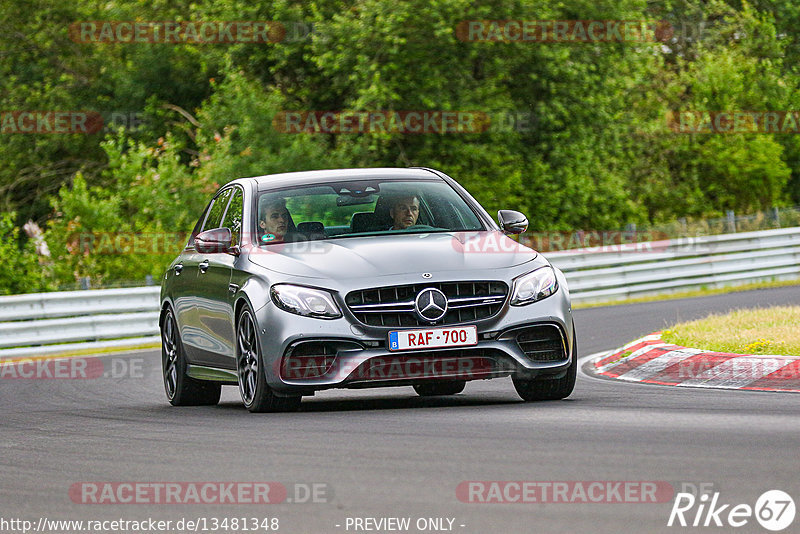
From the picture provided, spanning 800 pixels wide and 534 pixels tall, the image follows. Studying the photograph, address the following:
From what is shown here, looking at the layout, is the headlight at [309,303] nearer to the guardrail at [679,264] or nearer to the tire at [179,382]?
the tire at [179,382]

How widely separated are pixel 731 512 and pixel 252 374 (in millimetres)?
4661

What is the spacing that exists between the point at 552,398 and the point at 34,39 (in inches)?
1548

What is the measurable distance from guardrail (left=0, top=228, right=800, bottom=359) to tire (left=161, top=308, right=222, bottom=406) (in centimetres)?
864

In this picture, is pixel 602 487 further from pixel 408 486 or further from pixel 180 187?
pixel 180 187

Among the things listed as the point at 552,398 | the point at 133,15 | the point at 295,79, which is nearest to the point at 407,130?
the point at 295,79

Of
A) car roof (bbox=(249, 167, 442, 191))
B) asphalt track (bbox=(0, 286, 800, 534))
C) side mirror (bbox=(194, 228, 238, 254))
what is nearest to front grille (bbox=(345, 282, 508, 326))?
asphalt track (bbox=(0, 286, 800, 534))

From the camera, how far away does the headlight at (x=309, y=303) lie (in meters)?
8.98

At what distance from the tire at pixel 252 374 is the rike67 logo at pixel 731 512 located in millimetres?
4068

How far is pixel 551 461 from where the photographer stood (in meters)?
6.70

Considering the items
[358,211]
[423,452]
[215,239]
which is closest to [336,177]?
[358,211]

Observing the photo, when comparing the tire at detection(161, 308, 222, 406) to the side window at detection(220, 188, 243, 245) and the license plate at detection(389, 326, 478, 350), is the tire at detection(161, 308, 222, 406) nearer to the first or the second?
the side window at detection(220, 188, 243, 245)

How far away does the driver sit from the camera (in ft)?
33.3

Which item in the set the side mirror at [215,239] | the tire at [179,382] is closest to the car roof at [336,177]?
the side mirror at [215,239]

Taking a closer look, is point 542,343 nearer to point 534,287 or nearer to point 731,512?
point 534,287
